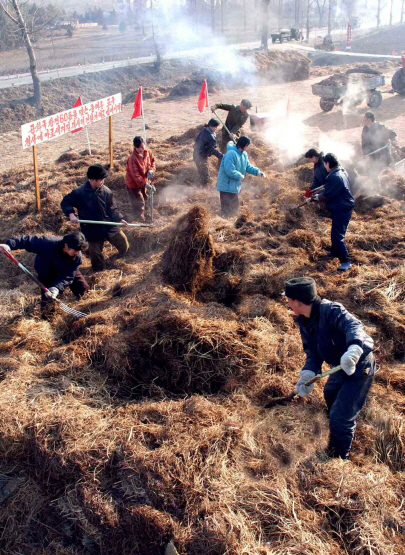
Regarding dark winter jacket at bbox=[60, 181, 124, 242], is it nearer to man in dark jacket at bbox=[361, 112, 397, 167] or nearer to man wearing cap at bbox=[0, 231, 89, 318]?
man wearing cap at bbox=[0, 231, 89, 318]

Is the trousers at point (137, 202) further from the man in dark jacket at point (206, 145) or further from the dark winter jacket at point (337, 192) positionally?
the dark winter jacket at point (337, 192)

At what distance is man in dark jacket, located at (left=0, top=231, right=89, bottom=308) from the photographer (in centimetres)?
473

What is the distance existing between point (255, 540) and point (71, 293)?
3971mm

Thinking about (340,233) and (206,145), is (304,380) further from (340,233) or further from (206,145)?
(206,145)

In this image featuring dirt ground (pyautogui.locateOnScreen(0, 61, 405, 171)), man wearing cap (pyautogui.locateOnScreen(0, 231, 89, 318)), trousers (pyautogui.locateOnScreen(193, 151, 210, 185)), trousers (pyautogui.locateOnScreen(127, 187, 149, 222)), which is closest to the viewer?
man wearing cap (pyautogui.locateOnScreen(0, 231, 89, 318))

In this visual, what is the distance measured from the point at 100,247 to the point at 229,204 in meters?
2.27

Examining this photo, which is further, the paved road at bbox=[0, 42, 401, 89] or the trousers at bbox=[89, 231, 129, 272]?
the paved road at bbox=[0, 42, 401, 89]

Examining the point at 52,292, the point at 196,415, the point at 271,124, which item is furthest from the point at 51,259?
the point at 271,124

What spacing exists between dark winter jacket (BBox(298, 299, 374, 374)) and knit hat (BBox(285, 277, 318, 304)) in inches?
3.9

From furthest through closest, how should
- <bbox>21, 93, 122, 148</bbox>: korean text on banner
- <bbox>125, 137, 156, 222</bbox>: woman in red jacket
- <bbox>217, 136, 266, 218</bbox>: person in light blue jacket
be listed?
<bbox>21, 93, 122, 148</bbox>: korean text on banner < <bbox>125, 137, 156, 222</bbox>: woman in red jacket < <bbox>217, 136, 266, 218</bbox>: person in light blue jacket

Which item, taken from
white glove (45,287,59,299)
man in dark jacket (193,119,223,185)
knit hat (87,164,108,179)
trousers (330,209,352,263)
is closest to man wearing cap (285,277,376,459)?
white glove (45,287,59,299)

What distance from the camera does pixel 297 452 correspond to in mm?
3338

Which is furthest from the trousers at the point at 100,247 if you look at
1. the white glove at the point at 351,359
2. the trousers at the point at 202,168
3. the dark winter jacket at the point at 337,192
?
the white glove at the point at 351,359

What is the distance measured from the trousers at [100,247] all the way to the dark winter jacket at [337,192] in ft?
9.44
